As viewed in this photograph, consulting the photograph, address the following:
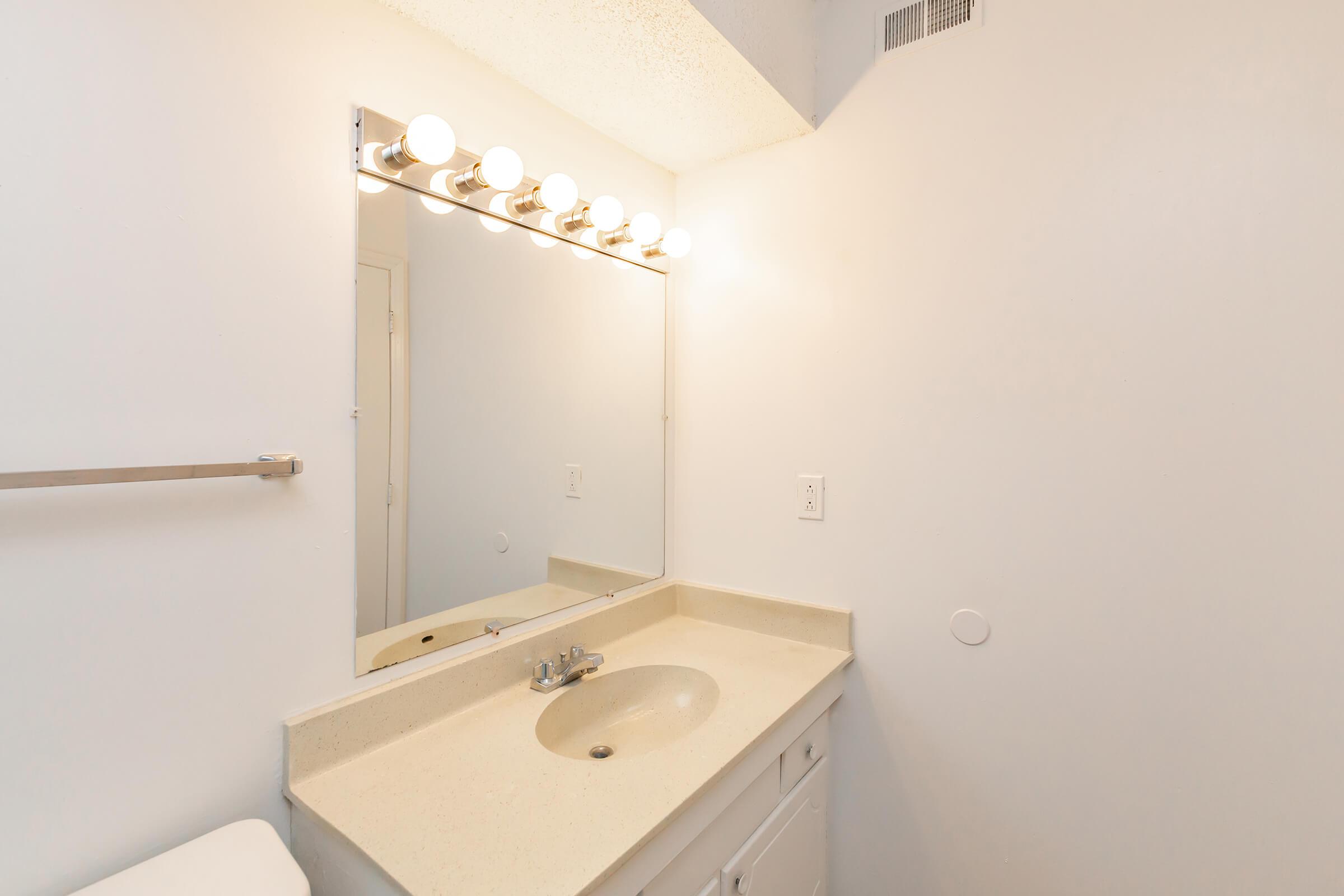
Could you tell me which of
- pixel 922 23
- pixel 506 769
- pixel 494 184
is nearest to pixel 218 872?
pixel 506 769

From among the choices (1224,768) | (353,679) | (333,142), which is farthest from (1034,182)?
(353,679)

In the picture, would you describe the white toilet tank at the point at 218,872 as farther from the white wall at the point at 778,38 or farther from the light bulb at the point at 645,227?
the white wall at the point at 778,38

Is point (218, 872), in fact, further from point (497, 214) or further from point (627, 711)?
point (497, 214)

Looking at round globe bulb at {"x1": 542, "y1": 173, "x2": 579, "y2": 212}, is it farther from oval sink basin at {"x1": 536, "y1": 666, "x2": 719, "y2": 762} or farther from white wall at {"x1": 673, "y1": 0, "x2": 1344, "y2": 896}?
oval sink basin at {"x1": 536, "y1": 666, "x2": 719, "y2": 762}

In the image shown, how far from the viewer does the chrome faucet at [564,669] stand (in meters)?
1.24

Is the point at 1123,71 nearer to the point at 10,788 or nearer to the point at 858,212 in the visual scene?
the point at 858,212

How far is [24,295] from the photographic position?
0.70 m

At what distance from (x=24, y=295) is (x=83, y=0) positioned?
38cm

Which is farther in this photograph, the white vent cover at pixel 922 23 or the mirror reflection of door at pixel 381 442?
the white vent cover at pixel 922 23

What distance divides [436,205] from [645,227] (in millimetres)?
515

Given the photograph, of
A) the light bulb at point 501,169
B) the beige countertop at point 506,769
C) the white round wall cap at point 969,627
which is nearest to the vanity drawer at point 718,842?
the beige countertop at point 506,769

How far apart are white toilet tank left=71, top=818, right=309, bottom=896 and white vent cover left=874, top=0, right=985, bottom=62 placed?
1835mm

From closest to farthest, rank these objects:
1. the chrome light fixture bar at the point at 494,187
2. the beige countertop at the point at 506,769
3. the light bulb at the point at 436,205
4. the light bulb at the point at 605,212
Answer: the beige countertop at the point at 506,769, the chrome light fixture bar at the point at 494,187, the light bulb at the point at 436,205, the light bulb at the point at 605,212

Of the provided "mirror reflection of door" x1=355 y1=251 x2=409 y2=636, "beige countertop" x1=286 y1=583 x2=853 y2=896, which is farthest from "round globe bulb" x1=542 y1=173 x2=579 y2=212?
"beige countertop" x1=286 y1=583 x2=853 y2=896
